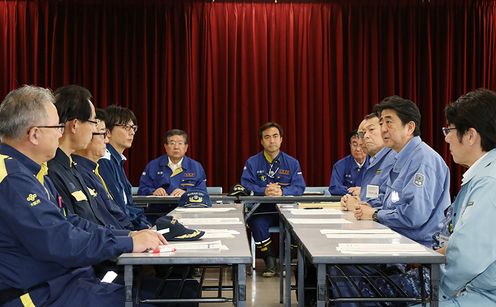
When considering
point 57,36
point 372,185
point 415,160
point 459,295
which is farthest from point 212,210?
point 57,36

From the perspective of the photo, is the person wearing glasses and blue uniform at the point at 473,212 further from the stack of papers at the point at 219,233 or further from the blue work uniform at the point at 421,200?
→ the stack of papers at the point at 219,233

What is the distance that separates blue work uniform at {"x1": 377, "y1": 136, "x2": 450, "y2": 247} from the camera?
10.4ft

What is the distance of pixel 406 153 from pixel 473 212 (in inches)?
51.0

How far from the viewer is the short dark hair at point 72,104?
116 inches

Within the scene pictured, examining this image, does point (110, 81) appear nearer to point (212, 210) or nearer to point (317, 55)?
point (317, 55)

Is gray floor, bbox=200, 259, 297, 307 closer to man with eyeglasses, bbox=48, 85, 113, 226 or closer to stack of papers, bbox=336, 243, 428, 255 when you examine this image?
man with eyeglasses, bbox=48, 85, 113, 226

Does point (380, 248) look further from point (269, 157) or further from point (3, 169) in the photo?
point (269, 157)

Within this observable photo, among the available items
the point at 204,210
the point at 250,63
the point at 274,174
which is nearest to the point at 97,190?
the point at 204,210

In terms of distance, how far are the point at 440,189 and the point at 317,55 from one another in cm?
435

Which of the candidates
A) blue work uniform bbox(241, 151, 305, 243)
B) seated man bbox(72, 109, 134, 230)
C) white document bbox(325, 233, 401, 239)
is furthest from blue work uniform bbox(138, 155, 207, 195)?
white document bbox(325, 233, 401, 239)

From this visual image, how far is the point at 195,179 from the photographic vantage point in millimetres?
6480

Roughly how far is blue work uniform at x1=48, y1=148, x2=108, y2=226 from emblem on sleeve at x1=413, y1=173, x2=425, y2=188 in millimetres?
1642

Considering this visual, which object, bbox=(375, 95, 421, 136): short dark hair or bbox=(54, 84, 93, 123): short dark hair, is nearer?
bbox=(54, 84, 93, 123): short dark hair

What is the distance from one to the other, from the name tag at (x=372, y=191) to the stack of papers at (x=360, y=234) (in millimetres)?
958
